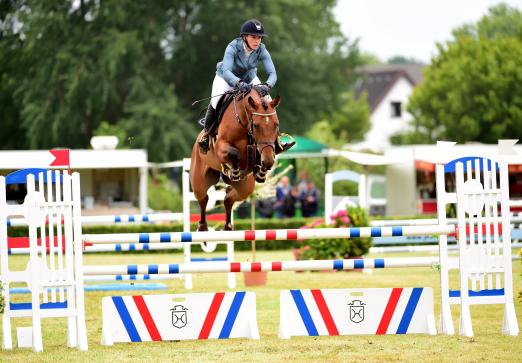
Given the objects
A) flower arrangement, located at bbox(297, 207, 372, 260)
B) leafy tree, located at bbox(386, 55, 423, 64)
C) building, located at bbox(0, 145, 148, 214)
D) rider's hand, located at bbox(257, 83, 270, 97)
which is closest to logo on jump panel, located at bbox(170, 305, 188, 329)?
rider's hand, located at bbox(257, 83, 270, 97)

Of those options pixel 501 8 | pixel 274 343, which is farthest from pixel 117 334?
pixel 501 8

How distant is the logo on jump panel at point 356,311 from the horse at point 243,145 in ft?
4.46

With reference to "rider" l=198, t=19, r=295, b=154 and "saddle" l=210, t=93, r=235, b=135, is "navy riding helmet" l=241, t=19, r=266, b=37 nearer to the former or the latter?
"rider" l=198, t=19, r=295, b=154

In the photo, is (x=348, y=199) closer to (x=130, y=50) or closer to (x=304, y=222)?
(x=304, y=222)

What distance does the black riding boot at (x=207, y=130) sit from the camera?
9586mm

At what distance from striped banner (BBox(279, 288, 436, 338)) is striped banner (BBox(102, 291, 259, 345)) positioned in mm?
327

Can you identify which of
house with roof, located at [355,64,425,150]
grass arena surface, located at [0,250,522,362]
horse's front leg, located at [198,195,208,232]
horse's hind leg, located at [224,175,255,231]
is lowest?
grass arena surface, located at [0,250,522,362]

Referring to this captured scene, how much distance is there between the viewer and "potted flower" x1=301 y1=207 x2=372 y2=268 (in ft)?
49.1

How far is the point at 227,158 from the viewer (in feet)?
29.5

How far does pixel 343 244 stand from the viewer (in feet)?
49.3

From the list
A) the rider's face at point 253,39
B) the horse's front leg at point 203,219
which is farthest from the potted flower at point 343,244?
the rider's face at point 253,39

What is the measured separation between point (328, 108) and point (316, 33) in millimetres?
3394

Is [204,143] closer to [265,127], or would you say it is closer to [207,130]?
[207,130]

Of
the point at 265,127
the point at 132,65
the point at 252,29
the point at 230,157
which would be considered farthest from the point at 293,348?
the point at 132,65
